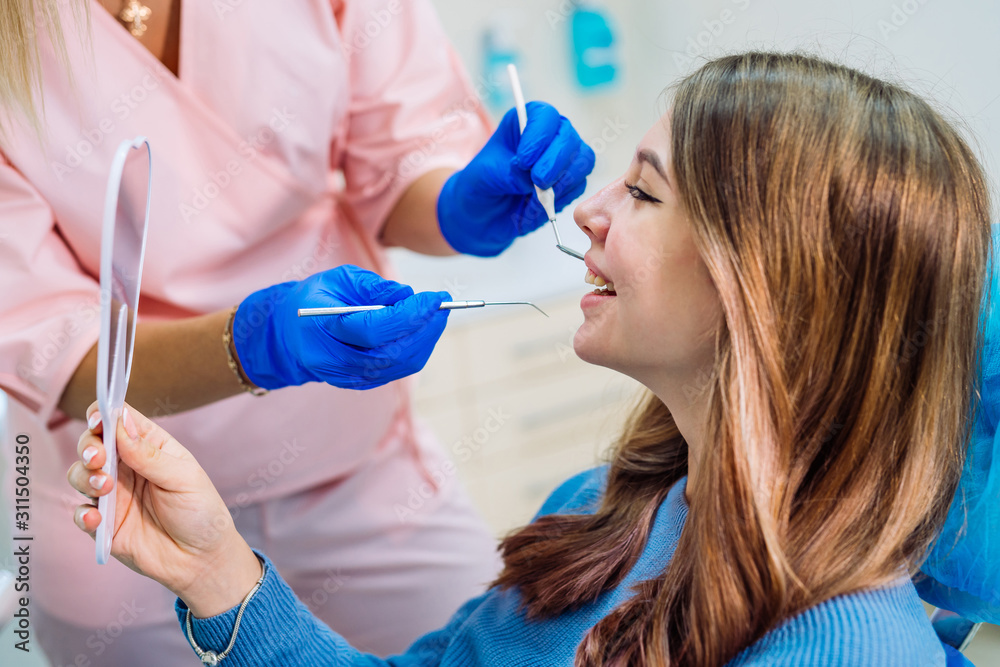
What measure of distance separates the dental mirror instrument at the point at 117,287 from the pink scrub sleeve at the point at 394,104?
0.54 meters

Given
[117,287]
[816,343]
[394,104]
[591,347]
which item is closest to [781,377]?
[816,343]

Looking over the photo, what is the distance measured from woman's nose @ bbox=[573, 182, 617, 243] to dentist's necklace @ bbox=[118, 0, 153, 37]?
0.65m

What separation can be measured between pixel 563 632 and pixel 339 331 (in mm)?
457

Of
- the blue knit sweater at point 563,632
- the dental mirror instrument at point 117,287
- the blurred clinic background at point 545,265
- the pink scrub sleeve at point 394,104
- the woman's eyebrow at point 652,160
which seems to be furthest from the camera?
the blurred clinic background at point 545,265

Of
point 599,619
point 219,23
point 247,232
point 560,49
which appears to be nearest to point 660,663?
point 599,619

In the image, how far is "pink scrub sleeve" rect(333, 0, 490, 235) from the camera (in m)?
1.29

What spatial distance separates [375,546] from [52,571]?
1.53 feet

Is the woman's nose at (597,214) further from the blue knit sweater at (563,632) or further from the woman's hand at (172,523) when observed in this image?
the woman's hand at (172,523)

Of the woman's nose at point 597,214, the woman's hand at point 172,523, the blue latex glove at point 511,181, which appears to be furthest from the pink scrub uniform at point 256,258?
the woman's nose at point 597,214

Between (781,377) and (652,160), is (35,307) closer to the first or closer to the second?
(652,160)

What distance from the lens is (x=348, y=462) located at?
1.32 metres

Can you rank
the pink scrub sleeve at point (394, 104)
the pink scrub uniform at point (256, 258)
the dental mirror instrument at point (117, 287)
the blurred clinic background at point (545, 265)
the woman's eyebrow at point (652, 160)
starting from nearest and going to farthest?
the dental mirror instrument at point (117, 287) < the woman's eyebrow at point (652, 160) < the pink scrub uniform at point (256, 258) < the pink scrub sleeve at point (394, 104) < the blurred clinic background at point (545, 265)

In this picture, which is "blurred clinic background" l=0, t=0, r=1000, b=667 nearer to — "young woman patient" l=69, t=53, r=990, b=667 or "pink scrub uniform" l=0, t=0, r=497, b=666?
"pink scrub uniform" l=0, t=0, r=497, b=666

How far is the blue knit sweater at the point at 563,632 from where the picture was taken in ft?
2.57
